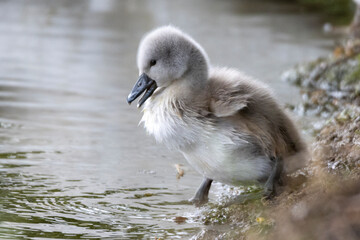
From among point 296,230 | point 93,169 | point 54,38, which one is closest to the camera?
point 296,230

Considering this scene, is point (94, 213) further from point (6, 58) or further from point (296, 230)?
point (6, 58)

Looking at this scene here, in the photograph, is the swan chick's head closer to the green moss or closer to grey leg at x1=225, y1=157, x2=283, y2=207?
grey leg at x1=225, y1=157, x2=283, y2=207

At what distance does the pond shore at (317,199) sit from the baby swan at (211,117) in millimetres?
205

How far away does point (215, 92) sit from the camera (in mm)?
4836

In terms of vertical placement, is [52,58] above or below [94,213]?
above

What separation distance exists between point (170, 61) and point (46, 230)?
4.61 feet

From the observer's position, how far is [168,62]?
16.3ft

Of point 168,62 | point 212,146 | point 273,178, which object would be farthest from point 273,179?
point 168,62

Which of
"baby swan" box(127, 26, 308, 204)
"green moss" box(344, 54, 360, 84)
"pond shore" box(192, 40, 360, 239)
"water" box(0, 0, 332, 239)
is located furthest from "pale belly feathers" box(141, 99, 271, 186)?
"green moss" box(344, 54, 360, 84)

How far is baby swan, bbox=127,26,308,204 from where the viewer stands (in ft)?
15.4

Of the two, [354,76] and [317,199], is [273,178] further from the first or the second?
[354,76]

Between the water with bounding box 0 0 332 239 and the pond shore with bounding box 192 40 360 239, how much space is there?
1.02 feet

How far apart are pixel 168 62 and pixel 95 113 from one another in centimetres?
312

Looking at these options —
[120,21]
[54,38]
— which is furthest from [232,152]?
[120,21]
